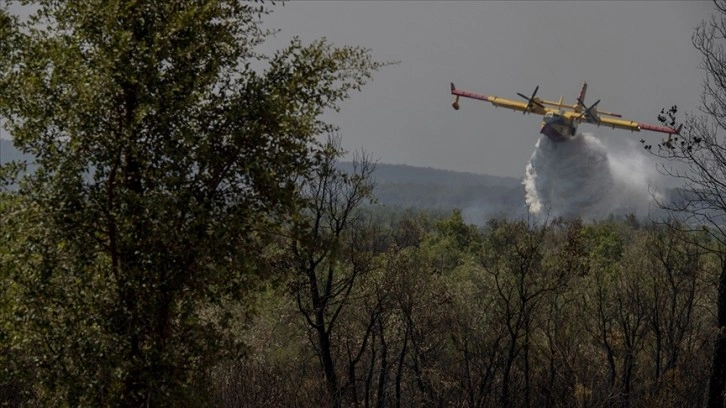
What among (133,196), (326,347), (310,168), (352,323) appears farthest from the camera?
Result: (352,323)

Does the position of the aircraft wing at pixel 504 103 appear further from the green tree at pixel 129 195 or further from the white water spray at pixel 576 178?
the green tree at pixel 129 195

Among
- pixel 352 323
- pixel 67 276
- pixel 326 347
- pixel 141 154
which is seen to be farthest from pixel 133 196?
pixel 352 323

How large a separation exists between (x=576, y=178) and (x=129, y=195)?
16914 cm

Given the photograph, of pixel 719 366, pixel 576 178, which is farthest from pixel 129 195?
pixel 576 178

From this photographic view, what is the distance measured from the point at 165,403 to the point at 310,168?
14.0 feet

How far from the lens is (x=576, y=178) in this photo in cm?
17450

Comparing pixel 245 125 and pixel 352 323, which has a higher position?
pixel 245 125

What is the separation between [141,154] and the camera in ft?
40.7

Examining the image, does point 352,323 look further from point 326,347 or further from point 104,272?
point 104,272

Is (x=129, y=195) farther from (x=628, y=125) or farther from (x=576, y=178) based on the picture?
(x=576, y=178)

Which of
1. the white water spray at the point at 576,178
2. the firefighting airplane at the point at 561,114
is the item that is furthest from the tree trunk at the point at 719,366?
the white water spray at the point at 576,178

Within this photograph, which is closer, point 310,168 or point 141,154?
point 141,154

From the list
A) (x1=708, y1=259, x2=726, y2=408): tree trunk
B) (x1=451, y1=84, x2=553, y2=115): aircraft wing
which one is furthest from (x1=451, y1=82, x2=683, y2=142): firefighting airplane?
(x1=708, y1=259, x2=726, y2=408): tree trunk

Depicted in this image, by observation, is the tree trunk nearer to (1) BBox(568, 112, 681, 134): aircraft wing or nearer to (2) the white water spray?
(1) BBox(568, 112, 681, 134): aircraft wing
